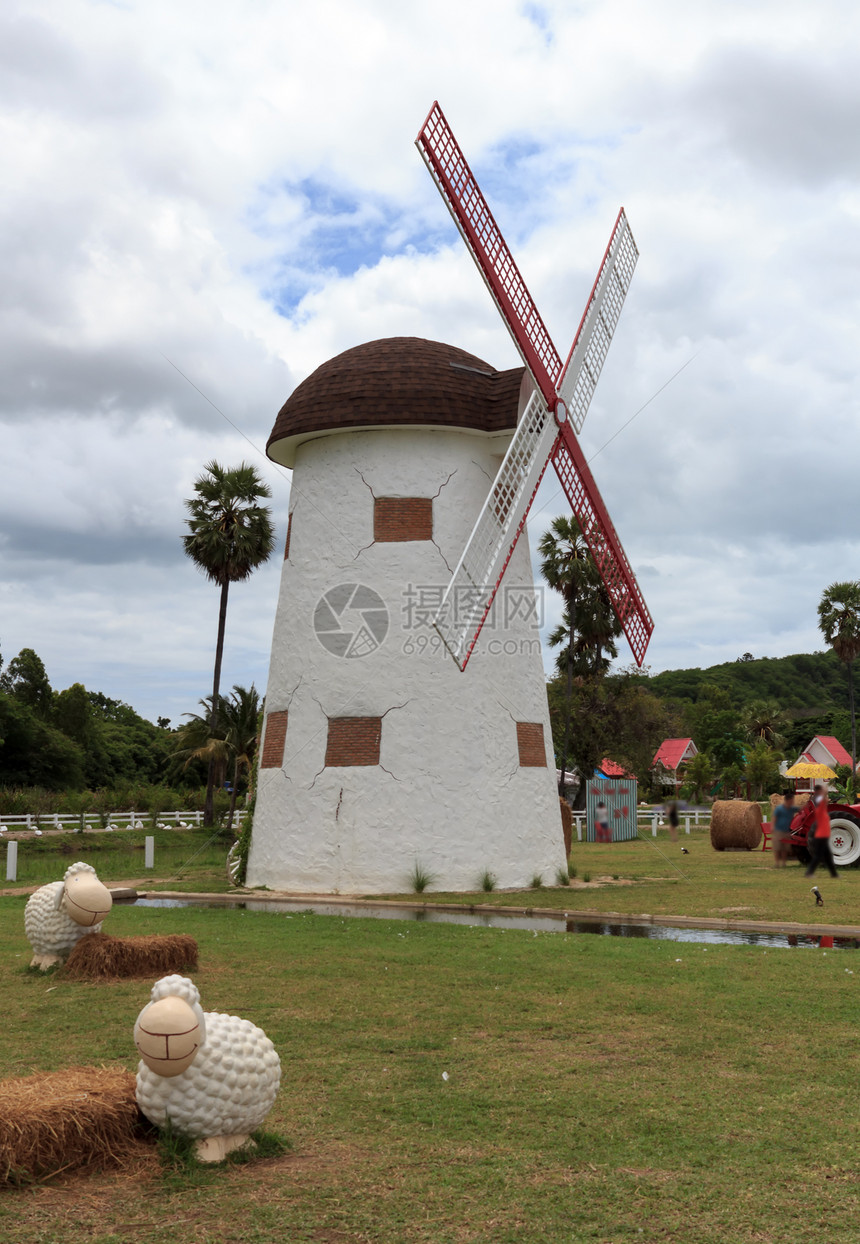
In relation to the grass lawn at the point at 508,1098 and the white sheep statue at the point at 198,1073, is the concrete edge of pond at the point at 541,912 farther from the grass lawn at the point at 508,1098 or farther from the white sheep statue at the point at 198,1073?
the white sheep statue at the point at 198,1073

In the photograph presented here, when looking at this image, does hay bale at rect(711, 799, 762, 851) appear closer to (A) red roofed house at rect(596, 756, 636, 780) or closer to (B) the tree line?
(B) the tree line

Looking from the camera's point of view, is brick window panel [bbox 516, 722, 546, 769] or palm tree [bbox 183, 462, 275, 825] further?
palm tree [bbox 183, 462, 275, 825]

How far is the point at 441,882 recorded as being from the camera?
18234mm

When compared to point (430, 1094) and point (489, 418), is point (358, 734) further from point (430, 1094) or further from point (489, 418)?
point (430, 1094)

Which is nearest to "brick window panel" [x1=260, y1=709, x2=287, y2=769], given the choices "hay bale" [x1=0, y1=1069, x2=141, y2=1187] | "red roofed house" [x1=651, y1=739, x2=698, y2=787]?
"hay bale" [x1=0, y1=1069, x2=141, y2=1187]

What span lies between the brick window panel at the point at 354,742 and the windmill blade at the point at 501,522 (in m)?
2.22

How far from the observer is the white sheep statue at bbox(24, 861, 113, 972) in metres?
10.2

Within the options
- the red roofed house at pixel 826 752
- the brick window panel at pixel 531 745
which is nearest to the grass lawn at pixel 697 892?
the brick window panel at pixel 531 745

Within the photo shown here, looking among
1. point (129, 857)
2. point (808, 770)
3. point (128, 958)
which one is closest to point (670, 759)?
point (808, 770)

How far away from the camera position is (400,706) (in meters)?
18.6

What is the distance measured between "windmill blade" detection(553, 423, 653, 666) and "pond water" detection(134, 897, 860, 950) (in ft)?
22.0

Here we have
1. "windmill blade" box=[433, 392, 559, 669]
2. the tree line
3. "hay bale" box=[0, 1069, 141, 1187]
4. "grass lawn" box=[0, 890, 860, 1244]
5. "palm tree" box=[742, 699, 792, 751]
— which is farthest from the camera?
"palm tree" box=[742, 699, 792, 751]
